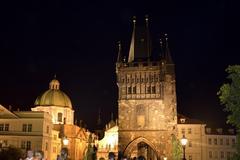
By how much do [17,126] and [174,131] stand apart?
27.1 m

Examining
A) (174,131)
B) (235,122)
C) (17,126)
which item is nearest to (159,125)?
(174,131)

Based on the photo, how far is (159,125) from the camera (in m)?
66.0

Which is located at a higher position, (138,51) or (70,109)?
(138,51)

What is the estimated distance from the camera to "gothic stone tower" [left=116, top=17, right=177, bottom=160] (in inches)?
2574

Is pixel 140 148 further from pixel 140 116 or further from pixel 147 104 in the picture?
pixel 147 104

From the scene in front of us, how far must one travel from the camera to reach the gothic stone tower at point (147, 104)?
6538cm

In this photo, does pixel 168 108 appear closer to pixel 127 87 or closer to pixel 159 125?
pixel 159 125

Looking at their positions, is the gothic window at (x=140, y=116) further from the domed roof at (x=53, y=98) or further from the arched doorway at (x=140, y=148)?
the domed roof at (x=53, y=98)

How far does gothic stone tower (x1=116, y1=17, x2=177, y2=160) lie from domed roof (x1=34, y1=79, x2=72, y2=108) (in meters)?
19.9

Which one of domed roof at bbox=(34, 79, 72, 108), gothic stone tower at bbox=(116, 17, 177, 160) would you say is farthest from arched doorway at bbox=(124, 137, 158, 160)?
domed roof at bbox=(34, 79, 72, 108)

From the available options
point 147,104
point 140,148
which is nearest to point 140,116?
point 147,104

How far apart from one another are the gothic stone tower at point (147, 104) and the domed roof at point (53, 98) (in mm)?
19902

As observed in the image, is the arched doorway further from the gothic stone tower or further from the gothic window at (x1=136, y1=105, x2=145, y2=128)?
the gothic window at (x1=136, y1=105, x2=145, y2=128)

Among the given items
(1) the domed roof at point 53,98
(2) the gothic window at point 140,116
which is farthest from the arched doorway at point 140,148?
(1) the domed roof at point 53,98
